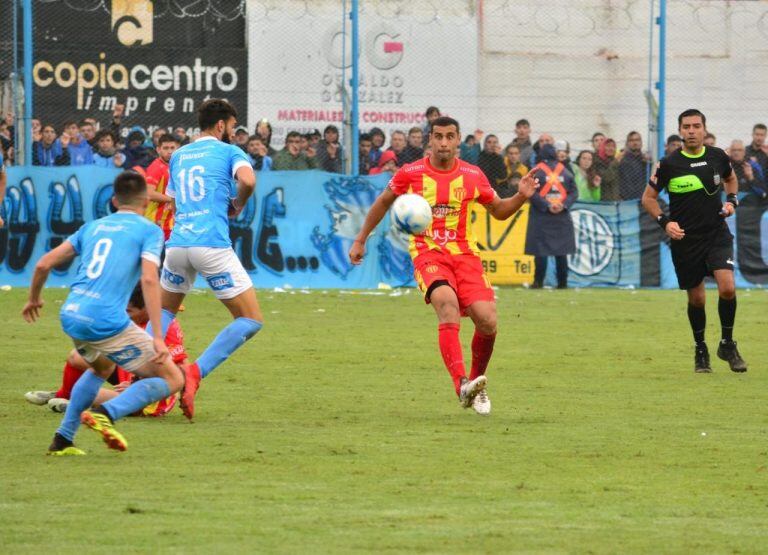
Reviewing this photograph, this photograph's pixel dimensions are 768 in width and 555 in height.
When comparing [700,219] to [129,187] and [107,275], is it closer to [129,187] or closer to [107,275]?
[129,187]

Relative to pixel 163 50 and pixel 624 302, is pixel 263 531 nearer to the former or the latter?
pixel 624 302

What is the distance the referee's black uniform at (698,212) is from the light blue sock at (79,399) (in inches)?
253

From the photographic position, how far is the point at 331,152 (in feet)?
73.3

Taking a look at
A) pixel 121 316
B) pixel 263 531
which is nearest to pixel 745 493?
pixel 263 531

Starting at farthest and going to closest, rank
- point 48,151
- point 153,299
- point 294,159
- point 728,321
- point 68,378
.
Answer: point 294,159 < point 48,151 < point 728,321 < point 68,378 < point 153,299

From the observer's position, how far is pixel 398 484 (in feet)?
24.4

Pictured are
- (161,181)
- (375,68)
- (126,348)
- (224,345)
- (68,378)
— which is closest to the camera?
(126,348)

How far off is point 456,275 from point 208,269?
5.68 feet

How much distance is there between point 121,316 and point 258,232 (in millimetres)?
13985

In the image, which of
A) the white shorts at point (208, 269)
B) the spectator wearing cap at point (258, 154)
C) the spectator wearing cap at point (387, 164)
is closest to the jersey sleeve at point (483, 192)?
the white shorts at point (208, 269)

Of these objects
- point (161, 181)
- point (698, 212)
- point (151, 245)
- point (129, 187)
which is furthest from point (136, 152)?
point (151, 245)

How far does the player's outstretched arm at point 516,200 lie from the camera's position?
10.1 m

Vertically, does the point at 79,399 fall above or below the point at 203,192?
below

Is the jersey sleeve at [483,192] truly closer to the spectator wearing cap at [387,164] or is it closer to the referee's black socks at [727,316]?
the referee's black socks at [727,316]
